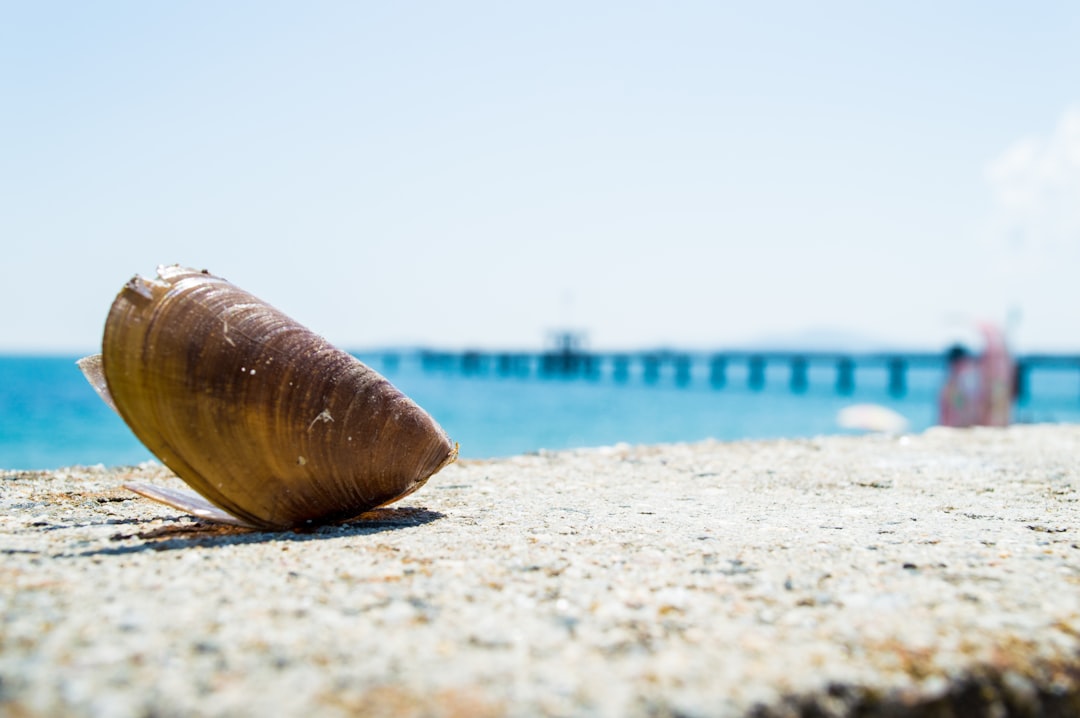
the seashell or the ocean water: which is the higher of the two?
the seashell

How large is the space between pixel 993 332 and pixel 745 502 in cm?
1754

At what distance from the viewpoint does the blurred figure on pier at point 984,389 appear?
17984mm

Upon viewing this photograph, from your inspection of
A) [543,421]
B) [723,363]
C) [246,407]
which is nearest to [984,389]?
[246,407]

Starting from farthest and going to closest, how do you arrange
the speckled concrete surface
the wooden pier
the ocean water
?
the wooden pier
the ocean water
the speckled concrete surface

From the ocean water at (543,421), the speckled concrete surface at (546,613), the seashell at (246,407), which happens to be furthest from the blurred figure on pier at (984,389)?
the seashell at (246,407)

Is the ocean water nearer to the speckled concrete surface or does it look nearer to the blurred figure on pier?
the blurred figure on pier

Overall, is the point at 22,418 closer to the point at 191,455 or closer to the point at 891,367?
the point at 191,455

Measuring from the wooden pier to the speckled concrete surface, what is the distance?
53.0 m

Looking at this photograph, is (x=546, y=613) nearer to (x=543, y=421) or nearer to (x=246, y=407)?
(x=246, y=407)

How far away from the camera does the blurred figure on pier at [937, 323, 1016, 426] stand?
18.0 metres

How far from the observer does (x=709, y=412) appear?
156ft

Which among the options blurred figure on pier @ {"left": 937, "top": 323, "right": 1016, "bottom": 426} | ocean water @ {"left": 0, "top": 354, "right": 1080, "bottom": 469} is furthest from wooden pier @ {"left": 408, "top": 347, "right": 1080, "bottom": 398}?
blurred figure on pier @ {"left": 937, "top": 323, "right": 1016, "bottom": 426}

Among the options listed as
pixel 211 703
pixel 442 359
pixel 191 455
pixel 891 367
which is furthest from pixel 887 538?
pixel 442 359

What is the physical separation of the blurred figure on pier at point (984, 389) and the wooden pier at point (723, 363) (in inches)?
1352
